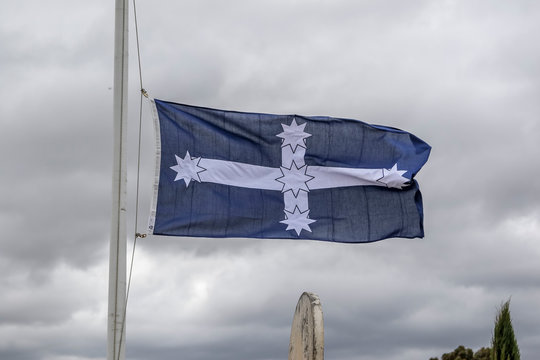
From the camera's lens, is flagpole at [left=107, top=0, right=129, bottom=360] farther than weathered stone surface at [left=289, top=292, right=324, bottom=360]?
Yes

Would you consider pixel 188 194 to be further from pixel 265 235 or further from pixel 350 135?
pixel 350 135

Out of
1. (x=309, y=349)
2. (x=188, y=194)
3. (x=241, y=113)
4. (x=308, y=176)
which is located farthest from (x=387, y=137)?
(x=309, y=349)

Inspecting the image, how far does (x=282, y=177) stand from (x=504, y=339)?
17.4 ft

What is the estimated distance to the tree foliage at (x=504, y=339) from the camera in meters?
17.9

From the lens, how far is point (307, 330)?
11.9m

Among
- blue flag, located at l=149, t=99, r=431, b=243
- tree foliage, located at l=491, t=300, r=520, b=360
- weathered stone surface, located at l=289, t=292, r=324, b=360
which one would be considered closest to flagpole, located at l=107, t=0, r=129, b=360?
blue flag, located at l=149, t=99, r=431, b=243

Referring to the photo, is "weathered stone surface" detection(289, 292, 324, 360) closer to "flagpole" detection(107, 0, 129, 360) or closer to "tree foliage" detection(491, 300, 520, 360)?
"flagpole" detection(107, 0, 129, 360)

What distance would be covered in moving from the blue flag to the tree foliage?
262cm

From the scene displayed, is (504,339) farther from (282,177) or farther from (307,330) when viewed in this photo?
(307,330)

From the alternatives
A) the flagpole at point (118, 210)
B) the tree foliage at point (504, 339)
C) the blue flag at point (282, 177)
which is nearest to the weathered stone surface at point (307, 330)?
the flagpole at point (118, 210)

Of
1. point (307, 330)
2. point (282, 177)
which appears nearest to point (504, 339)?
point (282, 177)

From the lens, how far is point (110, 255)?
49.2ft

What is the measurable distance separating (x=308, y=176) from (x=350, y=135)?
136 cm

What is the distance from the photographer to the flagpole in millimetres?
14703
